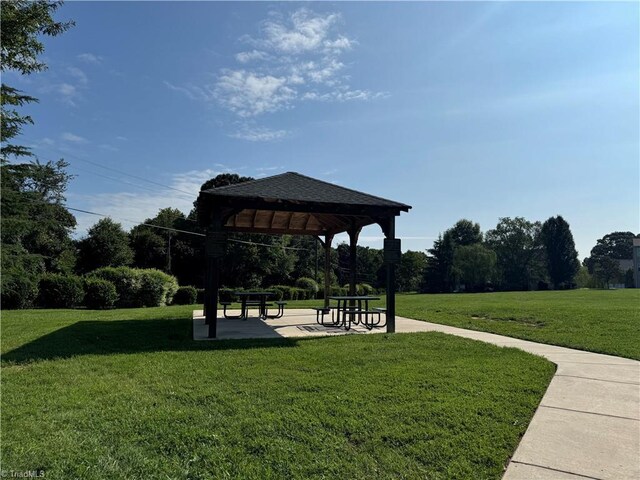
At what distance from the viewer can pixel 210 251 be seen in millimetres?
8375

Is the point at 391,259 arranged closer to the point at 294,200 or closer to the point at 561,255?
the point at 294,200

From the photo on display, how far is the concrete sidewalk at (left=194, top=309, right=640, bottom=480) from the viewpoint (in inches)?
113

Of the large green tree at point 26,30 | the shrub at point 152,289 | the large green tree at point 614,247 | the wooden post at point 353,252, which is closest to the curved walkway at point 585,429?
the wooden post at point 353,252

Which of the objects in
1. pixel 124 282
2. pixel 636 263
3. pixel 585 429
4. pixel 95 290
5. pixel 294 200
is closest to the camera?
pixel 585 429

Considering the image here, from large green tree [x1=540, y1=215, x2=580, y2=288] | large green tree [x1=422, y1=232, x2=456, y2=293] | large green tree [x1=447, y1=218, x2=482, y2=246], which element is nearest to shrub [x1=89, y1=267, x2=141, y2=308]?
large green tree [x1=422, y1=232, x2=456, y2=293]

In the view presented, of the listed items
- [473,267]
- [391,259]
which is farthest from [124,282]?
[473,267]

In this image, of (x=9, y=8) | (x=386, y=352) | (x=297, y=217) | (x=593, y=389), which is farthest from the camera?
(x=297, y=217)

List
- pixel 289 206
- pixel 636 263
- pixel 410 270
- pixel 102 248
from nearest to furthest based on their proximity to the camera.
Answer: pixel 289 206
pixel 102 248
pixel 410 270
pixel 636 263

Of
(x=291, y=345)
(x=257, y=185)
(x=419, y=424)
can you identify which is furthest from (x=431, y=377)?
(x=257, y=185)

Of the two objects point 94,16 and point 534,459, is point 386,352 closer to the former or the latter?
point 534,459

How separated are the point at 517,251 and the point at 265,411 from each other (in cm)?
6581

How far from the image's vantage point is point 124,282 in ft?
61.1

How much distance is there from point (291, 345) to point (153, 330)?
3.76 m

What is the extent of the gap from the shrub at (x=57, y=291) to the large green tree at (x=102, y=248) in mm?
12743
